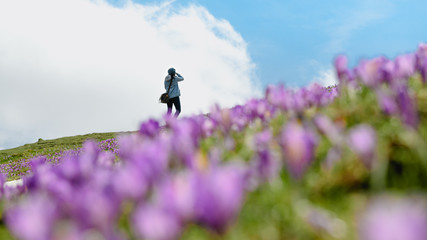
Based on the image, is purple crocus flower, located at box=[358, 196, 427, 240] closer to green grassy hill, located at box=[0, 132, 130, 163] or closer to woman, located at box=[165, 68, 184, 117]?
woman, located at box=[165, 68, 184, 117]

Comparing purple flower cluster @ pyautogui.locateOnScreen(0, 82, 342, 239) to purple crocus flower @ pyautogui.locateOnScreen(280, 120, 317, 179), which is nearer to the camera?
purple flower cluster @ pyautogui.locateOnScreen(0, 82, 342, 239)

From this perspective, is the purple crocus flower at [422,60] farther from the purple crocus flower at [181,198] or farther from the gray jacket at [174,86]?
the gray jacket at [174,86]

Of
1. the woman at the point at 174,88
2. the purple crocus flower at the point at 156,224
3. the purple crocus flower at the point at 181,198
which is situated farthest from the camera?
the woman at the point at 174,88

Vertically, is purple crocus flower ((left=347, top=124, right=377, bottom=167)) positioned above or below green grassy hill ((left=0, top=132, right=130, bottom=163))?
below

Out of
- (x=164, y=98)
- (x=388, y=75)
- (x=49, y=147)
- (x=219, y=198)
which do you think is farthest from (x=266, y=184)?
(x=49, y=147)

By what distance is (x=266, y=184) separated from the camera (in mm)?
2705

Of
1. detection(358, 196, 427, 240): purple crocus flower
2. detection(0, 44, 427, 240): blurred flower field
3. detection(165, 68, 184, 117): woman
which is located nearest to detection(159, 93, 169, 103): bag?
detection(165, 68, 184, 117): woman

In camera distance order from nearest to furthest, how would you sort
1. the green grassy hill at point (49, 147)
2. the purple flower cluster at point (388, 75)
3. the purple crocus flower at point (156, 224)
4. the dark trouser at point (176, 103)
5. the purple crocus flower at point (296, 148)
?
the purple crocus flower at point (156, 224) → the purple crocus flower at point (296, 148) → the purple flower cluster at point (388, 75) → the dark trouser at point (176, 103) → the green grassy hill at point (49, 147)

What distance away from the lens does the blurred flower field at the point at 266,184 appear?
5.10 ft

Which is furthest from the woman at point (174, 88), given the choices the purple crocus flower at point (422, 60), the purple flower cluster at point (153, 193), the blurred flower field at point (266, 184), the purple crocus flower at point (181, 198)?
the purple crocus flower at point (181, 198)

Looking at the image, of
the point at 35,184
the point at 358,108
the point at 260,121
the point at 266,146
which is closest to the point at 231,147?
the point at 266,146

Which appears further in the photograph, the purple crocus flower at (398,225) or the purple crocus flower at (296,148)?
the purple crocus flower at (296,148)

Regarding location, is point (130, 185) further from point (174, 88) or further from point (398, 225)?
point (174, 88)

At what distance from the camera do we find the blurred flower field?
156 centimetres
